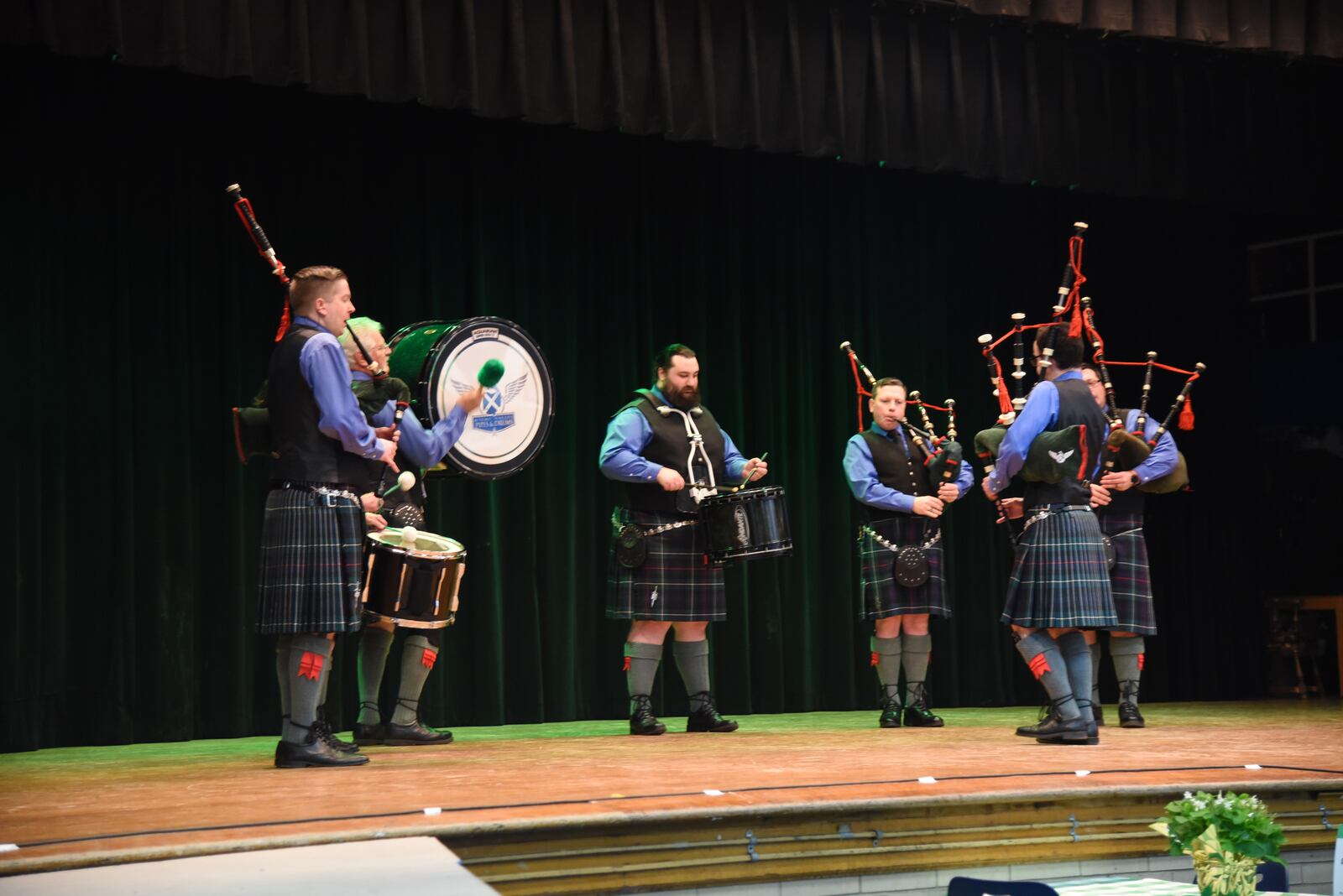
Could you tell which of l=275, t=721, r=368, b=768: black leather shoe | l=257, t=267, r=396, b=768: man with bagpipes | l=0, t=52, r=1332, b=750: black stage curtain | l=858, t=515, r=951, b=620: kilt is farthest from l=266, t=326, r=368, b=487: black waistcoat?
l=858, t=515, r=951, b=620: kilt

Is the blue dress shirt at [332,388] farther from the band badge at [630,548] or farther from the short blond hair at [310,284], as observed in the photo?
the band badge at [630,548]

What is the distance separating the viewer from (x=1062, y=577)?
17.4 feet

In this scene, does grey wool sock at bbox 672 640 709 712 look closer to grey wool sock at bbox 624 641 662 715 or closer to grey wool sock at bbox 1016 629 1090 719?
grey wool sock at bbox 624 641 662 715

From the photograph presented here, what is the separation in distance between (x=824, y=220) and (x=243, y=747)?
422cm

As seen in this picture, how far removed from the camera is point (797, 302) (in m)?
8.16

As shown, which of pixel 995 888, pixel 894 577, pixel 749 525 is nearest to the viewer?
pixel 995 888

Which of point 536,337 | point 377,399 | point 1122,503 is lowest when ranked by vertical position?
point 1122,503

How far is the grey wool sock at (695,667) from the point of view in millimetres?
6086

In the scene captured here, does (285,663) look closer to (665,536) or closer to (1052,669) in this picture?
(665,536)

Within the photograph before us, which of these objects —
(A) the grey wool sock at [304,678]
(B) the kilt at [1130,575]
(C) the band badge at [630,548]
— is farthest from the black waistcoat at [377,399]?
(B) the kilt at [1130,575]

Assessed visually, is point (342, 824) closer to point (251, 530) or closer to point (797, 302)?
point (251, 530)

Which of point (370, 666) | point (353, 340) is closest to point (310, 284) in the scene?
point (353, 340)

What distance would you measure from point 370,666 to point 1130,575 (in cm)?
315

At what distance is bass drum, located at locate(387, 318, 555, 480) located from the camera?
5195mm
